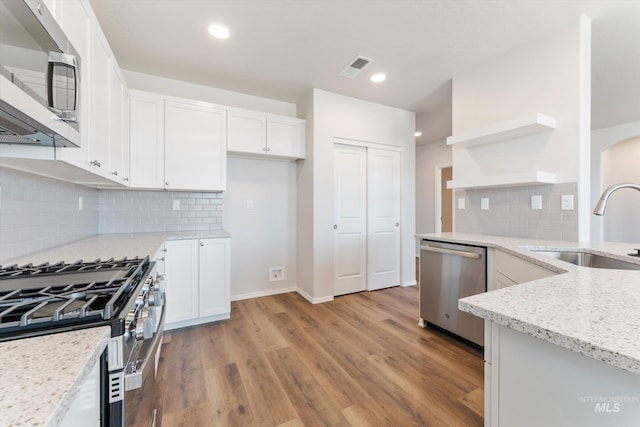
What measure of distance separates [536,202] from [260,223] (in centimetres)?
285

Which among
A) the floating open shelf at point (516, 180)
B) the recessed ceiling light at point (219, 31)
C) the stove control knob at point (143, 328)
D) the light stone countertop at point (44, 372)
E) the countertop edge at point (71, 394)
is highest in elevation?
the recessed ceiling light at point (219, 31)

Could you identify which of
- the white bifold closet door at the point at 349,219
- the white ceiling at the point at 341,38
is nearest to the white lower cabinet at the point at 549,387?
the white ceiling at the point at 341,38

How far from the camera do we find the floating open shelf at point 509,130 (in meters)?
2.05

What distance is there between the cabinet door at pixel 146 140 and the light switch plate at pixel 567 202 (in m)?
3.48

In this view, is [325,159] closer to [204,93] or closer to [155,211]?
[204,93]

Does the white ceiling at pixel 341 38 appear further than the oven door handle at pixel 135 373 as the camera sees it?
Yes

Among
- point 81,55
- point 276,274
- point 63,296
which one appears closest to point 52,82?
point 81,55

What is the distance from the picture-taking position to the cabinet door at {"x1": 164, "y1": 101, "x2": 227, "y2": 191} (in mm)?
2682

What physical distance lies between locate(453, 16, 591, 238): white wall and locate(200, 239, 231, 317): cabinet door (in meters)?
2.55

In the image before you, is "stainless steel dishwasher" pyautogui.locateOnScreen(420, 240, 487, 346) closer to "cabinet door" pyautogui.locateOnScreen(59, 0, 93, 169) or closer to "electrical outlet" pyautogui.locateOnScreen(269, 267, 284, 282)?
"electrical outlet" pyautogui.locateOnScreen(269, 267, 284, 282)

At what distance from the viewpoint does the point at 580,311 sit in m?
0.68

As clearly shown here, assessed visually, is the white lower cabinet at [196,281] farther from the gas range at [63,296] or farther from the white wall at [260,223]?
the gas range at [63,296]

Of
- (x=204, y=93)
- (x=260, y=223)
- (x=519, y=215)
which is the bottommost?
(x=260, y=223)

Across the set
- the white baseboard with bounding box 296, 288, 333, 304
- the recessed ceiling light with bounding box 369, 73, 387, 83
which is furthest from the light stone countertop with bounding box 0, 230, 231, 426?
the recessed ceiling light with bounding box 369, 73, 387, 83
